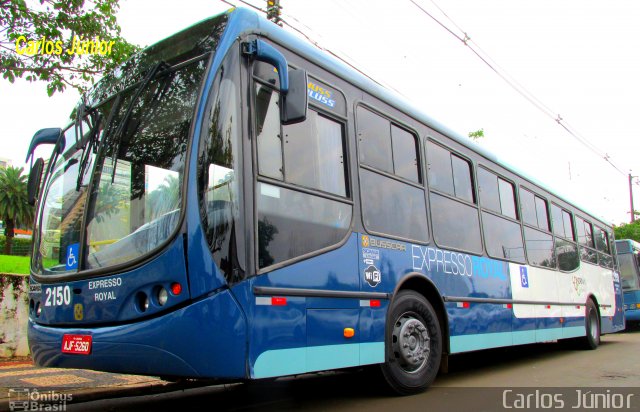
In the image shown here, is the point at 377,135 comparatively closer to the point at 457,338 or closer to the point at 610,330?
the point at 457,338

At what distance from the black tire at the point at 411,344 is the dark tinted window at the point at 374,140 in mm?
1358

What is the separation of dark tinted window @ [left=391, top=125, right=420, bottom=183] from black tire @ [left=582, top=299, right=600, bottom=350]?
690 cm

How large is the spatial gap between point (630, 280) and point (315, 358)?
1642 cm

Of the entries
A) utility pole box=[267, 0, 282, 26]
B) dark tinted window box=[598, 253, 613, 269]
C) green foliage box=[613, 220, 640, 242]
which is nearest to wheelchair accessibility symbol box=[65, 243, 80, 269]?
utility pole box=[267, 0, 282, 26]

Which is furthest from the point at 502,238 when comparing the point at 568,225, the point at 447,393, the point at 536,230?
the point at 568,225

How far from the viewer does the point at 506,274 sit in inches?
298

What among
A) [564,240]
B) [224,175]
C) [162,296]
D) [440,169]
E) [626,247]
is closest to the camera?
[162,296]

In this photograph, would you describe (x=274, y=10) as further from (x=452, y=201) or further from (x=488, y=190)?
(x=488, y=190)

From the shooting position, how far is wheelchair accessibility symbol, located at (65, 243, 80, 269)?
4281 millimetres

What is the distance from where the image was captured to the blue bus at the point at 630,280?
16844mm

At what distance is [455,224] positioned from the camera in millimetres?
6586

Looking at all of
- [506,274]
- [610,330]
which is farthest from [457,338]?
[610,330]

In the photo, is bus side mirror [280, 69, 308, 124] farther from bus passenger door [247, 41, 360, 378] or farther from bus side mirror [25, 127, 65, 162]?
bus side mirror [25, 127, 65, 162]

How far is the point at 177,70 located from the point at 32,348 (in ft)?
8.63
